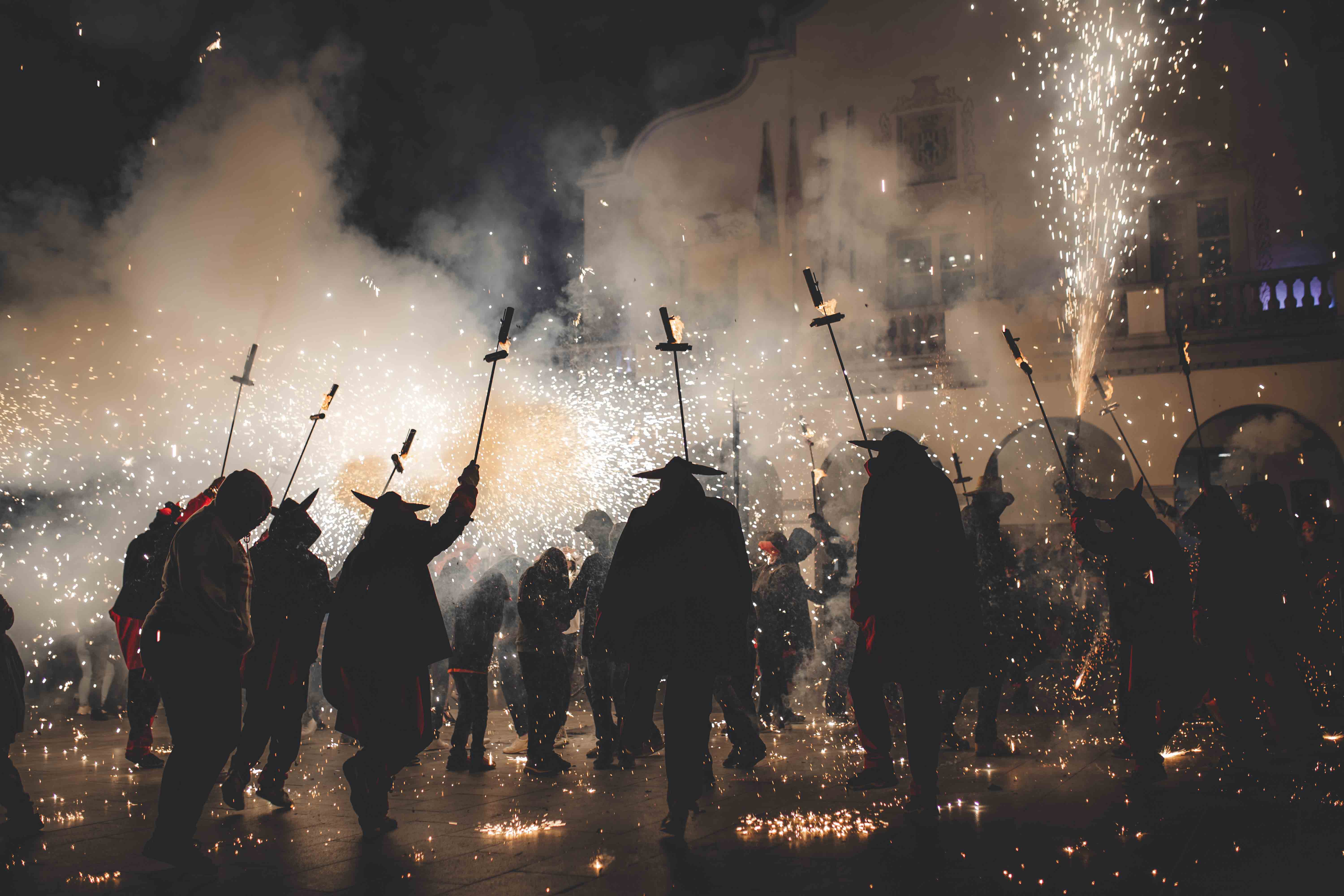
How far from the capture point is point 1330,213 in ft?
39.2

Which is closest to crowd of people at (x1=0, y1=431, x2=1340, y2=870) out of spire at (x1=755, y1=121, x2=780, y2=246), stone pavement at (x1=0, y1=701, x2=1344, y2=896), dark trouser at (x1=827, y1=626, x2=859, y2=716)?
stone pavement at (x1=0, y1=701, x2=1344, y2=896)

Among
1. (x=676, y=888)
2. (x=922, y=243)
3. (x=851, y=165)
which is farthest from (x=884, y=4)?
(x=676, y=888)

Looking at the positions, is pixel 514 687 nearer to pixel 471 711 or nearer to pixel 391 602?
pixel 471 711

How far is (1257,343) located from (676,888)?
12063mm

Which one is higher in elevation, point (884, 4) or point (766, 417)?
point (884, 4)

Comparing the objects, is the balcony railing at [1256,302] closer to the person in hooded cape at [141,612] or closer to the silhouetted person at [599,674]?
the silhouetted person at [599,674]

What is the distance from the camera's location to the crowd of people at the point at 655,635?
3.62 meters

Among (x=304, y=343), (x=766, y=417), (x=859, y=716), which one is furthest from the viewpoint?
(x=766, y=417)

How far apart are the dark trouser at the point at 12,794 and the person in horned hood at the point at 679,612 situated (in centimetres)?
247

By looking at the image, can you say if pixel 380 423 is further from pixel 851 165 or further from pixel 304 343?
pixel 851 165

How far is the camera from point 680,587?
380cm

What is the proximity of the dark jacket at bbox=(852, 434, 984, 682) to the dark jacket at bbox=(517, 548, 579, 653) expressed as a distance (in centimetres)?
229

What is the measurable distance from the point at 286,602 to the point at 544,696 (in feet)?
5.26

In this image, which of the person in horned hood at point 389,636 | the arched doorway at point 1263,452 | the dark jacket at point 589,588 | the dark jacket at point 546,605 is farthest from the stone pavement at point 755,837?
the arched doorway at point 1263,452
